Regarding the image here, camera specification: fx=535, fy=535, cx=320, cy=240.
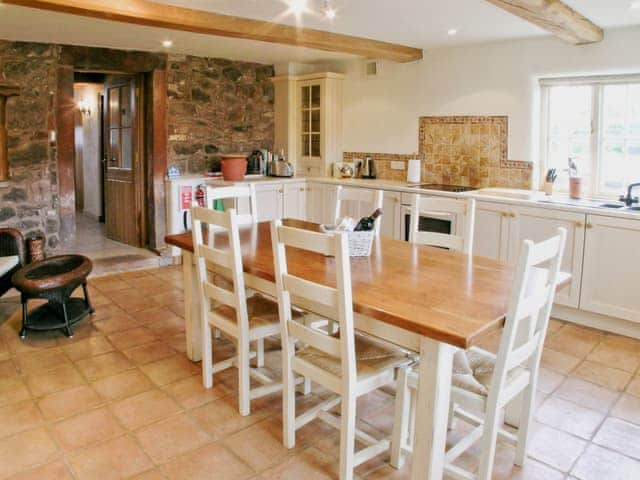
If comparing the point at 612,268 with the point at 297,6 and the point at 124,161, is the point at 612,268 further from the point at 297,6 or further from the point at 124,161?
the point at 124,161

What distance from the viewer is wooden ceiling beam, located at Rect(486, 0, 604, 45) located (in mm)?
3049

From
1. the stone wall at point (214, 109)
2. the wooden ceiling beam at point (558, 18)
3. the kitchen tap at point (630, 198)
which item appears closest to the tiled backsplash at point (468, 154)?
the kitchen tap at point (630, 198)

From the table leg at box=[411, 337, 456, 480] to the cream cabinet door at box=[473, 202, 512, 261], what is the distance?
269 centimetres

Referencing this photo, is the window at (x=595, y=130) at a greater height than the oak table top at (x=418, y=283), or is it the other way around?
the window at (x=595, y=130)

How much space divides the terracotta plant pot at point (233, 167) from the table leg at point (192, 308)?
111 inches

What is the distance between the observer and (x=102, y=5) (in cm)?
323

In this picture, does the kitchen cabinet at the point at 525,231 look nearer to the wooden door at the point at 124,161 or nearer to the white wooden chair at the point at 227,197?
the white wooden chair at the point at 227,197

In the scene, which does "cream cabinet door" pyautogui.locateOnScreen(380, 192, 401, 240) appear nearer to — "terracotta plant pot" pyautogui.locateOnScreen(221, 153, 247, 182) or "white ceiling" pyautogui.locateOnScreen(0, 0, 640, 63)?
"white ceiling" pyautogui.locateOnScreen(0, 0, 640, 63)

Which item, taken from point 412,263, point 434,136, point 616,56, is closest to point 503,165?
point 434,136

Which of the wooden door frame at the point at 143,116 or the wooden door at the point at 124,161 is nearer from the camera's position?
the wooden door frame at the point at 143,116

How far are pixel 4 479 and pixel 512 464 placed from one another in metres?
2.15

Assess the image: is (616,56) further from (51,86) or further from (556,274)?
Result: (51,86)

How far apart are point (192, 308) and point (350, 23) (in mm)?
2473

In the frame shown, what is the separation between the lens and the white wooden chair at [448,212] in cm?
299
